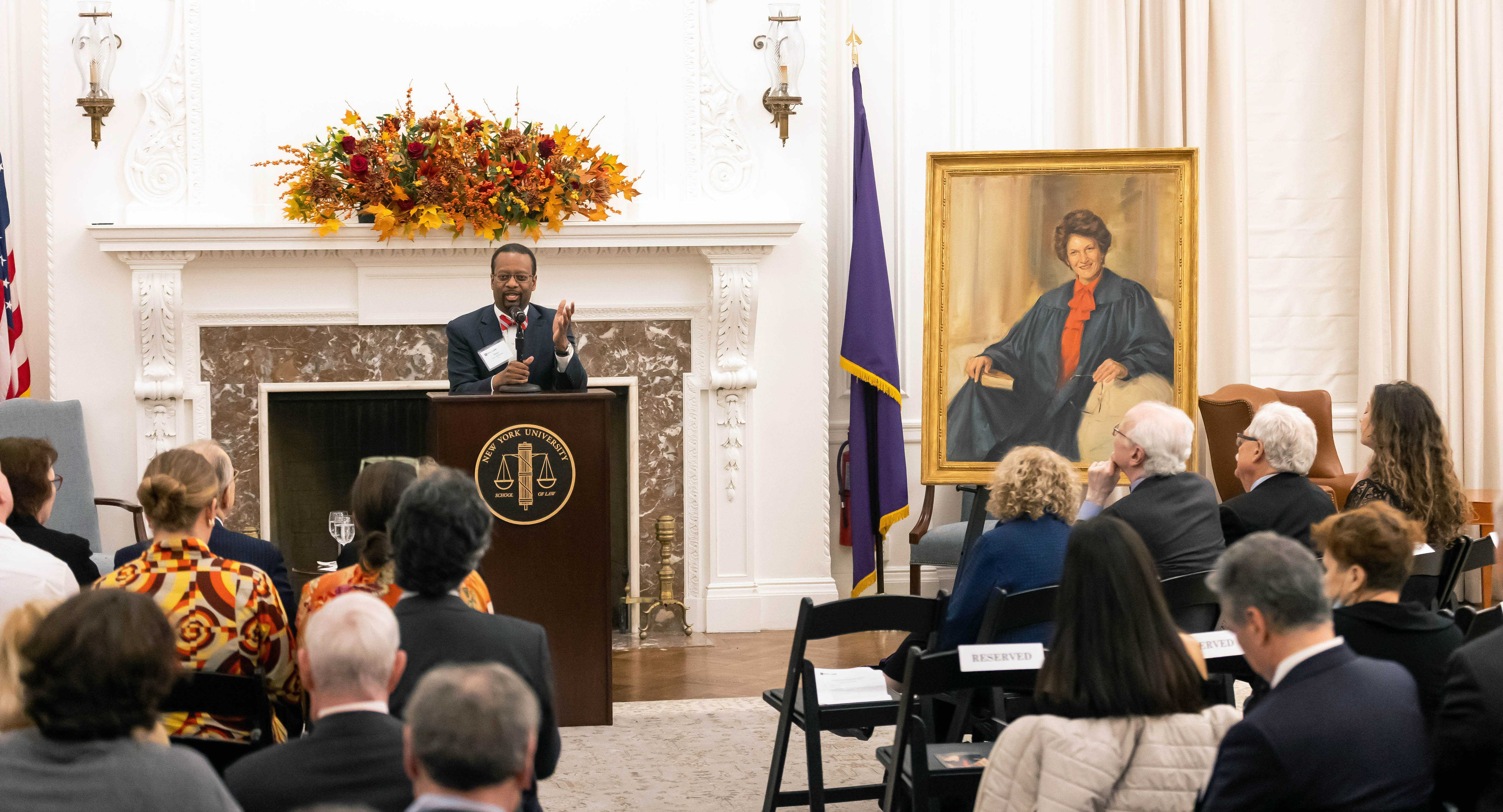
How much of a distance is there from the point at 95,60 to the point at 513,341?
2547 mm

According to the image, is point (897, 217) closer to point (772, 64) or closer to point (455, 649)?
point (772, 64)

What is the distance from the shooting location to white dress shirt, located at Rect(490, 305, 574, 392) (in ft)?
15.0

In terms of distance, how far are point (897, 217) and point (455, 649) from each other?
4.90m

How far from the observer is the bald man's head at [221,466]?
10.5 ft

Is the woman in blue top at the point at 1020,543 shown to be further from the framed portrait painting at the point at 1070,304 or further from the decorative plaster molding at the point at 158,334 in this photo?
the decorative plaster molding at the point at 158,334

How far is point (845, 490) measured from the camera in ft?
22.4

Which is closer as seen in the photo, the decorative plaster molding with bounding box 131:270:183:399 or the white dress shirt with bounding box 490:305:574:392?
the white dress shirt with bounding box 490:305:574:392

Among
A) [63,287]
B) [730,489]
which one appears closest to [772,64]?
[730,489]


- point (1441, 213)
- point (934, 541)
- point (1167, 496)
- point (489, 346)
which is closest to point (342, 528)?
point (489, 346)

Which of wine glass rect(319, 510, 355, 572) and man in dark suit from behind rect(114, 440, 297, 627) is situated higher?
man in dark suit from behind rect(114, 440, 297, 627)

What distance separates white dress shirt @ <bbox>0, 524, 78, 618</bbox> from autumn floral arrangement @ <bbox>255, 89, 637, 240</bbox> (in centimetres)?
302

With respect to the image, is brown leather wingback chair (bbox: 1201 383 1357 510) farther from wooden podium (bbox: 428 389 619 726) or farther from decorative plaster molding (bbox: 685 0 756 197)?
wooden podium (bbox: 428 389 619 726)

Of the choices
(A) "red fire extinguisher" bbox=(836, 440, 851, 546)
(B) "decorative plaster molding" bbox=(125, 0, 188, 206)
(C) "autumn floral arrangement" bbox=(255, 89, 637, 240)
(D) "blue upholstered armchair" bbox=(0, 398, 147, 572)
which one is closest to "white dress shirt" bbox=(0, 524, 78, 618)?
(D) "blue upholstered armchair" bbox=(0, 398, 147, 572)

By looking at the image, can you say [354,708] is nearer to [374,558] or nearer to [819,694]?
[374,558]
